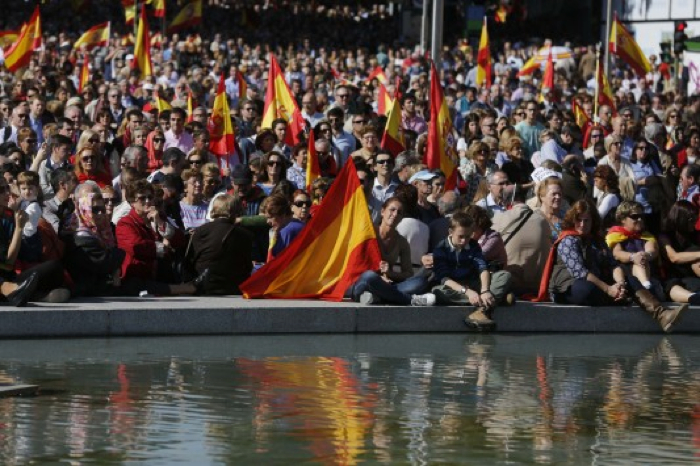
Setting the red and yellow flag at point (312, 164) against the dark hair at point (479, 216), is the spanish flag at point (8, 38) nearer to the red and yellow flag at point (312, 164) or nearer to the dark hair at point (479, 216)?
the red and yellow flag at point (312, 164)

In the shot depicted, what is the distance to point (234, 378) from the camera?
40.3ft

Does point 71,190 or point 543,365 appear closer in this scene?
point 543,365

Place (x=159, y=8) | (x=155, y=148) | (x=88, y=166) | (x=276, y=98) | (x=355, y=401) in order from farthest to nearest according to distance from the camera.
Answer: (x=159, y=8) < (x=276, y=98) < (x=155, y=148) < (x=88, y=166) < (x=355, y=401)

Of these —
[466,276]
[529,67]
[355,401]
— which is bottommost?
[355,401]

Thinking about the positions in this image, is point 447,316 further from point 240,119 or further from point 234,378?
point 240,119

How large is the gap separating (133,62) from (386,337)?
52.4 feet

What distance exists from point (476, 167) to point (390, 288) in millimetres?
4647

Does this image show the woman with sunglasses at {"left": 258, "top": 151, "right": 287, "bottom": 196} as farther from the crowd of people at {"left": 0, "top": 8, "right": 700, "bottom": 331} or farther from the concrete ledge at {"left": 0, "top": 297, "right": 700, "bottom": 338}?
the concrete ledge at {"left": 0, "top": 297, "right": 700, "bottom": 338}

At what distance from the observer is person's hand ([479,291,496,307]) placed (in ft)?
48.2

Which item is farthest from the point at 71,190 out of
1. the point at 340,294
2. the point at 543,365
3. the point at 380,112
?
the point at 380,112

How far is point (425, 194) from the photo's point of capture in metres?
17.0

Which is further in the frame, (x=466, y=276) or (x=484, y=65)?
(x=484, y=65)

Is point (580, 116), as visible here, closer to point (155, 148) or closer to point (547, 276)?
point (155, 148)

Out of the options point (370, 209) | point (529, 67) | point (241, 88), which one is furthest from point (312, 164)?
point (529, 67)
